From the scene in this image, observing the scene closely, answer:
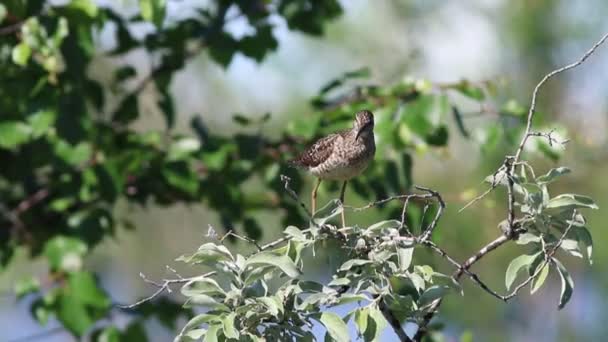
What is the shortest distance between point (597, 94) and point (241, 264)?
14281 mm

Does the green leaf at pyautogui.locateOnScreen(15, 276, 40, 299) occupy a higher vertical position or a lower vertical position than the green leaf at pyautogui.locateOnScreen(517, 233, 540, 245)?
lower

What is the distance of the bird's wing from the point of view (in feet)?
16.3

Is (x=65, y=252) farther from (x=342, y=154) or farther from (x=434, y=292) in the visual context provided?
(x=434, y=292)

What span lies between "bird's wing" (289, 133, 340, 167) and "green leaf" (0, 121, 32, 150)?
135 centimetres

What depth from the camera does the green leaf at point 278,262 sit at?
2805 millimetres

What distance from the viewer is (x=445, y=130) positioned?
18.6 feet

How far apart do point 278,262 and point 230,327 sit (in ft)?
0.64

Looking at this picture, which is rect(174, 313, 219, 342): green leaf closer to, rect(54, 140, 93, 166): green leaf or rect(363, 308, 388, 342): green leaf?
rect(363, 308, 388, 342): green leaf

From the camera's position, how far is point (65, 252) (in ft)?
19.7

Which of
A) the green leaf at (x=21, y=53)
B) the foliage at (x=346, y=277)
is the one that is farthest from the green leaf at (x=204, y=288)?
the green leaf at (x=21, y=53)

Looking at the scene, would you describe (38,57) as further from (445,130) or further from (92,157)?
(445,130)

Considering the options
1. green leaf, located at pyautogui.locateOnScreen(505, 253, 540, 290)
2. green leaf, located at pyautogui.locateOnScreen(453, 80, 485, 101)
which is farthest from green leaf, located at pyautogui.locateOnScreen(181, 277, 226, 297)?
green leaf, located at pyautogui.locateOnScreen(453, 80, 485, 101)

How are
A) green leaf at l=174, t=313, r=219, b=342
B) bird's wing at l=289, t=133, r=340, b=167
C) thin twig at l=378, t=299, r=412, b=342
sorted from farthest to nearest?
bird's wing at l=289, t=133, r=340, b=167
thin twig at l=378, t=299, r=412, b=342
green leaf at l=174, t=313, r=219, b=342

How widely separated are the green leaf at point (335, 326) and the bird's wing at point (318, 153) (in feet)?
6.98
